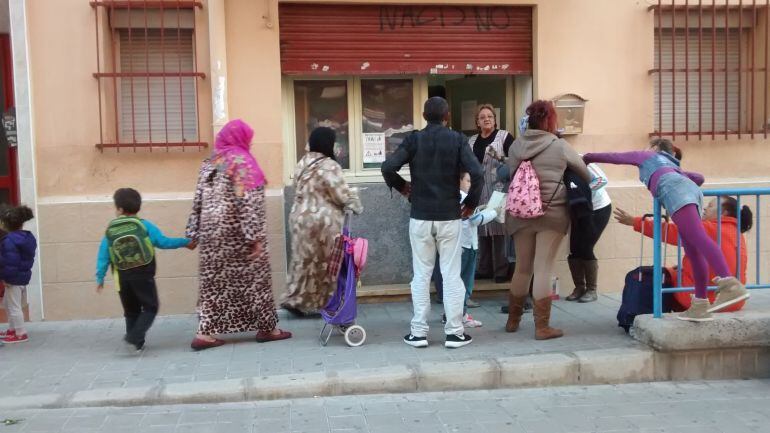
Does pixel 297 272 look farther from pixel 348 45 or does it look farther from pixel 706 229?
pixel 706 229

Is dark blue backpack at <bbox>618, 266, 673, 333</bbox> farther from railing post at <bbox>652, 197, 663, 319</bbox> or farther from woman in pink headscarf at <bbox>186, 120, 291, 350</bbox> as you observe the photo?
woman in pink headscarf at <bbox>186, 120, 291, 350</bbox>

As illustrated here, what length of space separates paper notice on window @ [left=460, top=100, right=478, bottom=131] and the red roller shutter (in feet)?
2.36

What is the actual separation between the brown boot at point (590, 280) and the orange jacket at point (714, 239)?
156 centimetres

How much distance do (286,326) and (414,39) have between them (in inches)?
118

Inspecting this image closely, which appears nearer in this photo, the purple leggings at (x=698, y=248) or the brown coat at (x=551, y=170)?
the purple leggings at (x=698, y=248)

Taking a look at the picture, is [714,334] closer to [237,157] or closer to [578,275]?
[578,275]

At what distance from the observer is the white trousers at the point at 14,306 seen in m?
6.19

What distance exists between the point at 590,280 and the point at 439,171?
2.56 metres

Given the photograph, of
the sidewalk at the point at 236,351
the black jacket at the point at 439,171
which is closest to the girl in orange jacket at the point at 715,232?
the sidewalk at the point at 236,351

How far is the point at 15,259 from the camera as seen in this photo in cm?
601

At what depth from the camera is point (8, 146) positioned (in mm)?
7340

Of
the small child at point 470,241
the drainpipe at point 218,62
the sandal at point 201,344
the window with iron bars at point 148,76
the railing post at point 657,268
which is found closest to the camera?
the railing post at point 657,268

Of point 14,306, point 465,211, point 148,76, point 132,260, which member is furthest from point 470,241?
point 14,306

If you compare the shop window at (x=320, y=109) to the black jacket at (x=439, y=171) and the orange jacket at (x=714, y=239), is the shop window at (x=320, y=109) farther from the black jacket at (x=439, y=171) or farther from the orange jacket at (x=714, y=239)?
the orange jacket at (x=714, y=239)
